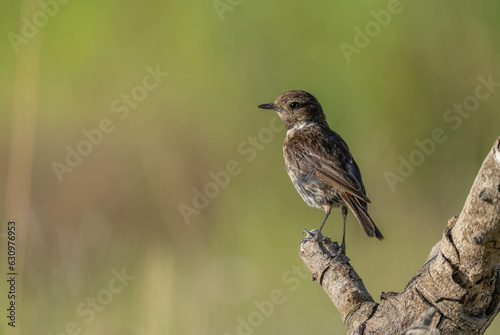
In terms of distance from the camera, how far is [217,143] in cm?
820

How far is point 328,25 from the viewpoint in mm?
8320

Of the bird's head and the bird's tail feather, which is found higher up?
the bird's head

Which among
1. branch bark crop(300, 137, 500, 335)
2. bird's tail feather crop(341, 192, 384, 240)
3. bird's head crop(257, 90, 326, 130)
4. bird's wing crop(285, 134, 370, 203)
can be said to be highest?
bird's head crop(257, 90, 326, 130)

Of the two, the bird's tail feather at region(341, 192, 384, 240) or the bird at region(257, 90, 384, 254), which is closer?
the bird's tail feather at region(341, 192, 384, 240)

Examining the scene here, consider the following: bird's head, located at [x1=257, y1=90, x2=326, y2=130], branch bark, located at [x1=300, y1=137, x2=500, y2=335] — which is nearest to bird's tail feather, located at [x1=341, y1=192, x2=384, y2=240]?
bird's head, located at [x1=257, y1=90, x2=326, y2=130]

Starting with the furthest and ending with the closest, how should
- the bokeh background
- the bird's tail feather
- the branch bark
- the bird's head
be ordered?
the bokeh background, the bird's head, the bird's tail feather, the branch bark

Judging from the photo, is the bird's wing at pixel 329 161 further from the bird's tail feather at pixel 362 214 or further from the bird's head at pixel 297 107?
the bird's head at pixel 297 107

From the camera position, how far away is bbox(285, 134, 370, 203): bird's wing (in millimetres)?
5355

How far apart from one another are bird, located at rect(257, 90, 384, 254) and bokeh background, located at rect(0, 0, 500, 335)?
133 cm

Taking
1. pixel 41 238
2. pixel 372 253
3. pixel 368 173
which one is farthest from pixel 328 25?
pixel 41 238

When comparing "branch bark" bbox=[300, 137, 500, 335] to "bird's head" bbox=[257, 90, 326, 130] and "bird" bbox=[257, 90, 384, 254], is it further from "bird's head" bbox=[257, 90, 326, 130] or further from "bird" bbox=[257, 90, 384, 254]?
"bird's head" bbox=[257, 90, 326, 130]

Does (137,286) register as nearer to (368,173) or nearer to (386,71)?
(368,173)

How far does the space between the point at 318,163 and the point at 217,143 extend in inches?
106

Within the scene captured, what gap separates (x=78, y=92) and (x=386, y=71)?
11.7 ft
